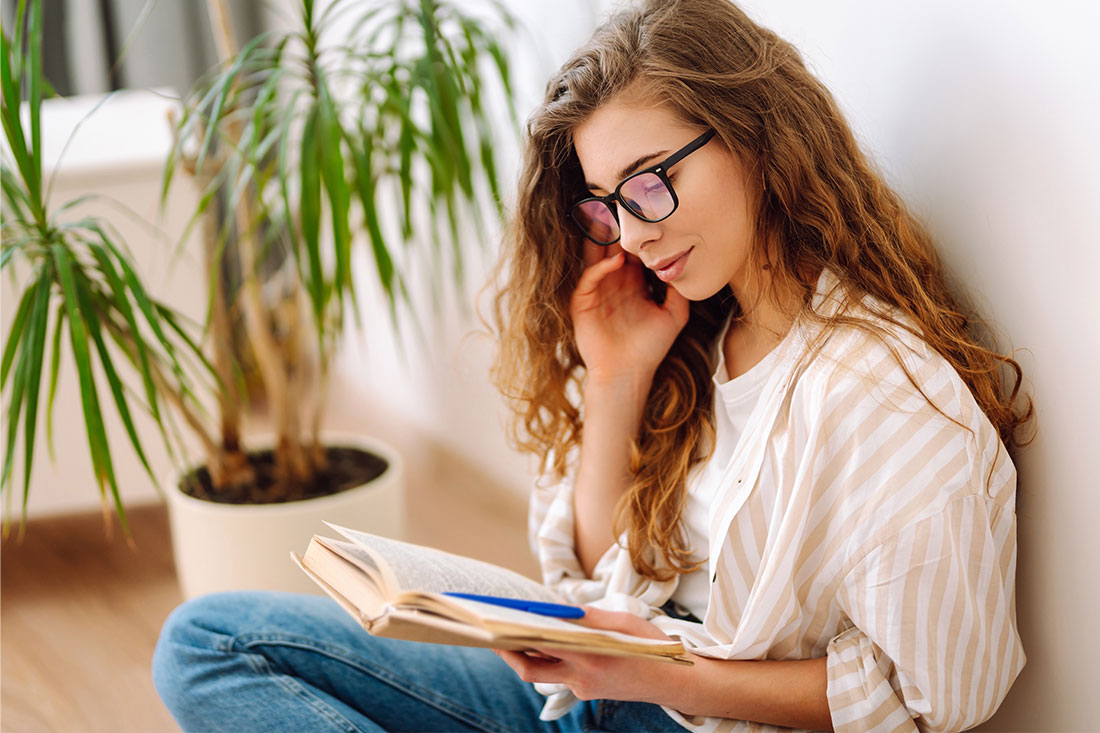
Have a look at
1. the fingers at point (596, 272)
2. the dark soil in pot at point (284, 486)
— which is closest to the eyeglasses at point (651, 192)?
the fingers at point (596, 272)

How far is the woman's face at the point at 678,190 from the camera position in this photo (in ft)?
3.32

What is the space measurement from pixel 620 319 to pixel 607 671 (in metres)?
0.46

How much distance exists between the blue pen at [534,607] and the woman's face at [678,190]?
1.16ft

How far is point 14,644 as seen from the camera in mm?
1879

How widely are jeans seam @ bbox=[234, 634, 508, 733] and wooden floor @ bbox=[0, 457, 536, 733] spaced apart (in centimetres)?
55

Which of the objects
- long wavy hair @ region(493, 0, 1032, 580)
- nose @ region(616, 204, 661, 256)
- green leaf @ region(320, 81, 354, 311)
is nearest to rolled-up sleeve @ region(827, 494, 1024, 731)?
long wavy hair @ region(493, 0, 1032, 580)

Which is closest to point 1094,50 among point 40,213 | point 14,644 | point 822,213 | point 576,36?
point 822,213

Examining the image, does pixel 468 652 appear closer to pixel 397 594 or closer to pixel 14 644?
pixel 397 594

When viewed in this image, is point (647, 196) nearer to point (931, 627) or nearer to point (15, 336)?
point (931, 627)

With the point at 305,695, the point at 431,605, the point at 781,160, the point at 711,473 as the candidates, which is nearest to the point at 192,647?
the point at 305,695

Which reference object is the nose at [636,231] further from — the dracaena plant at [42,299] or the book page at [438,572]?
the dracaena plant at [42,299]

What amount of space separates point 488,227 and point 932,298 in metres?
1.33

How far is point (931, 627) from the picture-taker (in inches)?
36.6

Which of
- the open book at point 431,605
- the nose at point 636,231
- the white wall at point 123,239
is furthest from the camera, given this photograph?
the white wall at point 123,239
